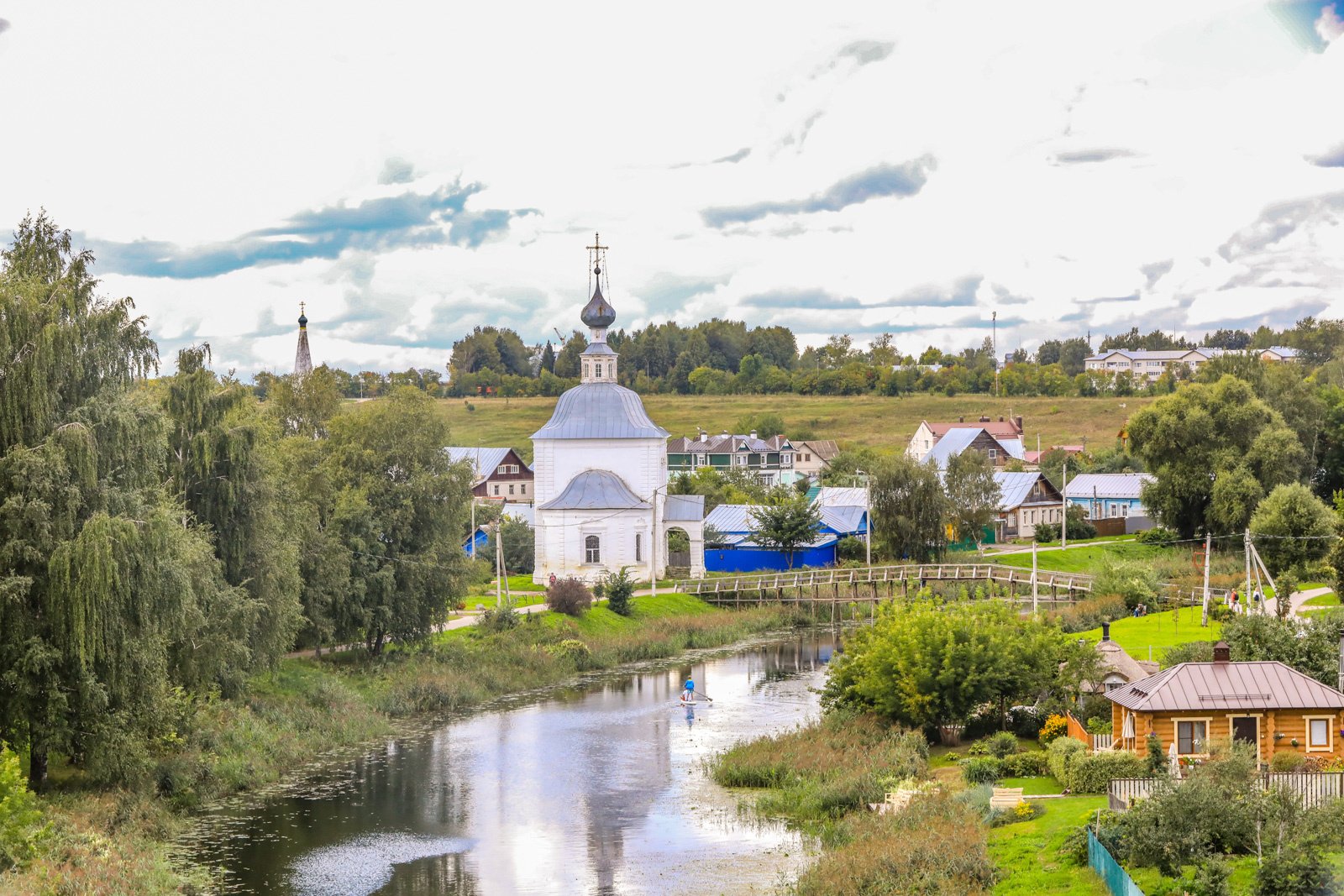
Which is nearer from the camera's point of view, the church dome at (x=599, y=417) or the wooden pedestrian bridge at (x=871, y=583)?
the wooden pedestrian bridge at (x=871, y=583)

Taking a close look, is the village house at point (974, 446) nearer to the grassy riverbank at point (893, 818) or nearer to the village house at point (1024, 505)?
the village house at point (1024, 505)

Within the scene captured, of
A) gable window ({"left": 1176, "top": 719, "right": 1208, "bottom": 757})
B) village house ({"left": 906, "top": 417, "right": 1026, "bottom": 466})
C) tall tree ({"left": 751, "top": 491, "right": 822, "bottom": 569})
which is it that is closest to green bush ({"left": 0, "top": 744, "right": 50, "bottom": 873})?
gable window ({"left": 1176, "top": 719, "right": 1208, "bottom": 757})

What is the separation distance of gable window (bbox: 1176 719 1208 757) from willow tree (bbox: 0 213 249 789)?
17.4m

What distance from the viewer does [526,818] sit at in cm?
2747

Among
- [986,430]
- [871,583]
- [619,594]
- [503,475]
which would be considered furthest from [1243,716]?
[986,430]

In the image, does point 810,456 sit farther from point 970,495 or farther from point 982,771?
point 982,771

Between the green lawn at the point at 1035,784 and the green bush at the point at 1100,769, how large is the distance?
713mm

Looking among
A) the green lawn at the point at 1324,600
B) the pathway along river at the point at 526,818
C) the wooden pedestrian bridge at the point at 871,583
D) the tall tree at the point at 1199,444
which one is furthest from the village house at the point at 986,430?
the pathway along river at the point at 526,818

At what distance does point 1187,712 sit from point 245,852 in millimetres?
16308

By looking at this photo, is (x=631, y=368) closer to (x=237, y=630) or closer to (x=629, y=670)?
(x=629, y=670)

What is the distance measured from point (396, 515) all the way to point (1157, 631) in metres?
22.4

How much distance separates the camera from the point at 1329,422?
7362cm

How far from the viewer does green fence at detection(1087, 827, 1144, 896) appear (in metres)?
17.3

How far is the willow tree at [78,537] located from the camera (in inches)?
915
